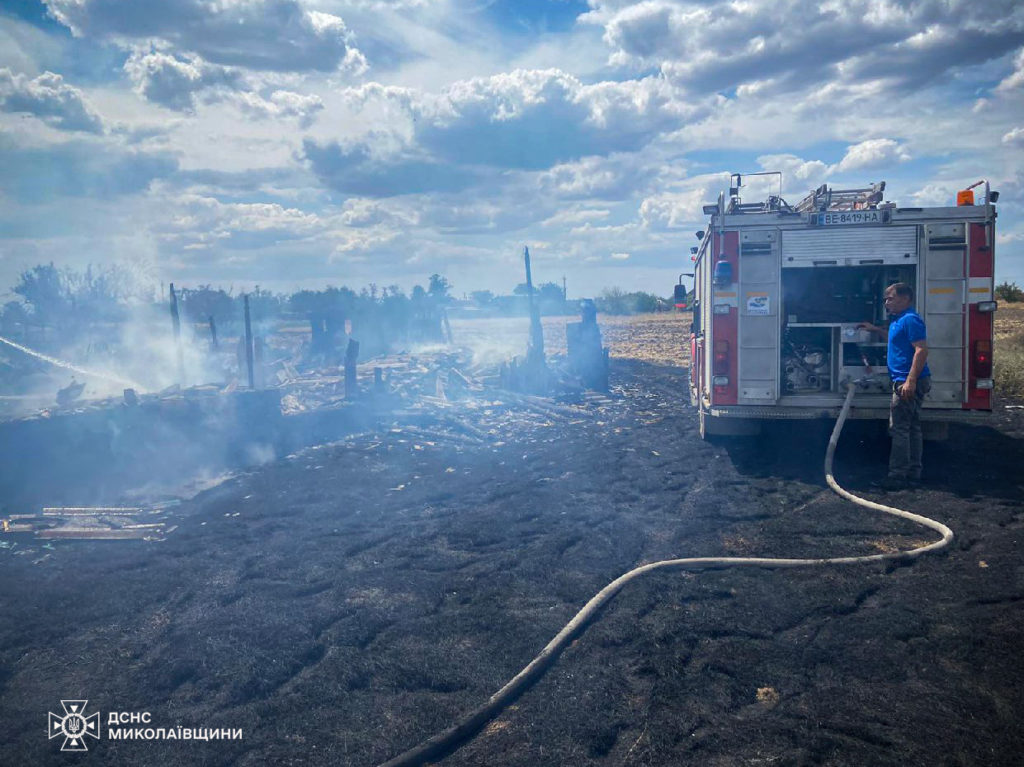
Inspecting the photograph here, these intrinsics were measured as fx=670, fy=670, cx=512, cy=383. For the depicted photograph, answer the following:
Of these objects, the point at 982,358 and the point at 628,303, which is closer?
the point at 982,358

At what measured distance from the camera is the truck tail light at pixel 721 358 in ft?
29.0

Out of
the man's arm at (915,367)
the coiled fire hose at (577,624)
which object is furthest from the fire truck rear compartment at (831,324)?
the coiled fire hose at (577,624)

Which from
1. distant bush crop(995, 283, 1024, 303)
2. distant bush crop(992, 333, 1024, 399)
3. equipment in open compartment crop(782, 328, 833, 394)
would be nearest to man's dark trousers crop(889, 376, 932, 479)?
equipment in open compartment crop(782, 328, 833, 394)

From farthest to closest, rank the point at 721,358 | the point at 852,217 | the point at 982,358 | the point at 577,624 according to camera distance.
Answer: the point at 721,358
the point at 852,217
the point at 982,358
the point at 577,624

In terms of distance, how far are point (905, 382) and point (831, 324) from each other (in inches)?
65.9

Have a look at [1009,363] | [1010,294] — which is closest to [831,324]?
[1009,363]

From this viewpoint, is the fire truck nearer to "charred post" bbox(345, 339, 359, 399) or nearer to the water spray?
"charred post" bbox(345, 339, 359, 399)

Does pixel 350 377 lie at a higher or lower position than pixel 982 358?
lower

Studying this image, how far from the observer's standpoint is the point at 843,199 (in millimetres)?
10477

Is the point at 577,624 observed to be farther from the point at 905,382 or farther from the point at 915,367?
the point at 905,382

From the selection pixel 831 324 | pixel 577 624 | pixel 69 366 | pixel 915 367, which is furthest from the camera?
pixel 69 366

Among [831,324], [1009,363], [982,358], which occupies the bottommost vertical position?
[1009,363]

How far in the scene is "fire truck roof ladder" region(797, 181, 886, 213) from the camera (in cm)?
943

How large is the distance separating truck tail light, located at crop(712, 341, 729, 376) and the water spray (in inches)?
711
